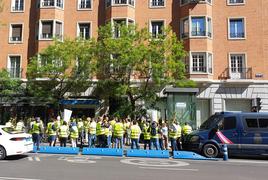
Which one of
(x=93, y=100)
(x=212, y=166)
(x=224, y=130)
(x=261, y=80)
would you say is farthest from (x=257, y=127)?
(x=93, y=100)

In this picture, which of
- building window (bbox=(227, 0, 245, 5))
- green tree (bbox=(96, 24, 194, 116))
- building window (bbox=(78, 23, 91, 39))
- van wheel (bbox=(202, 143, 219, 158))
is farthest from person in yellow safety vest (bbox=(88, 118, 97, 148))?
building window (bbox=(227, 0, 245, 5))

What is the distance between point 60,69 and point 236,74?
1503 cm

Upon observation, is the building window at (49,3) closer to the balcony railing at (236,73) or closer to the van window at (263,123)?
the balcony railing at (236,73)

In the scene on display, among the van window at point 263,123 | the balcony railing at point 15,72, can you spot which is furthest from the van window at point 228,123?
the balcony railing at point 15,72

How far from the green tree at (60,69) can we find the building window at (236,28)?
12.8 meters

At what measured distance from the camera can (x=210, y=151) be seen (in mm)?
14719

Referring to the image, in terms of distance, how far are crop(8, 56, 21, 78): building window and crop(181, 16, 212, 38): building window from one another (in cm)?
1550

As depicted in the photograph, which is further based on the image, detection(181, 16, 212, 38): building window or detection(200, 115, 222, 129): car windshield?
detection(181, 16, 212, 38): building window

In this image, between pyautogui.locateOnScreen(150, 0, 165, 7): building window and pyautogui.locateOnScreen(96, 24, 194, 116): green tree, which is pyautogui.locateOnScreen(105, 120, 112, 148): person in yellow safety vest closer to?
pyautogui.locateOnScreen(96, 24, 194, 116): green tree

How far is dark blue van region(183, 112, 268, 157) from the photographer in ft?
47.2

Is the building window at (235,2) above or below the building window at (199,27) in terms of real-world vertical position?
above

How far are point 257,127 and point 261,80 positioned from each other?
45.3ft

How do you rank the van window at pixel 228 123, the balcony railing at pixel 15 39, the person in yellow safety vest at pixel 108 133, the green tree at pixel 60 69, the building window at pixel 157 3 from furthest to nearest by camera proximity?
the balcony railing at pixel 15 39
the building window at pixel 157 3
the green tree at pixel 60 69
the person in yellow safety vest at pixel 108 133
the van window at pixel 228 123

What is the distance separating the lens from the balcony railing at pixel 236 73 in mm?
27352
